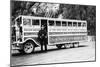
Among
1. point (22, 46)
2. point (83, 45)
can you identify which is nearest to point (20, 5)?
point (22, 46)

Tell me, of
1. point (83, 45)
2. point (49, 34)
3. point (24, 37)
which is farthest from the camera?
point (83, 45)

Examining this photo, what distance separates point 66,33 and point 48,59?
51 centimetres

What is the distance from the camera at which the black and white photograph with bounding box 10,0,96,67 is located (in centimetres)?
208

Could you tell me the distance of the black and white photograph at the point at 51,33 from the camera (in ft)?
6.82

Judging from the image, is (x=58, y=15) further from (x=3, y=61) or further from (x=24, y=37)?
(x=3, y=61)

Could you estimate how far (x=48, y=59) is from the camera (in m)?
2.23

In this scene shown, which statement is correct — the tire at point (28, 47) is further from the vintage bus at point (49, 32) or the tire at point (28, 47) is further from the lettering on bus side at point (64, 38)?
the lettering on bus side at point (64, 38)

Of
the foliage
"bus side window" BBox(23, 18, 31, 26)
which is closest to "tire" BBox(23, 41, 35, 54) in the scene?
"bus side window" BBox(23, 18, 31, 26)

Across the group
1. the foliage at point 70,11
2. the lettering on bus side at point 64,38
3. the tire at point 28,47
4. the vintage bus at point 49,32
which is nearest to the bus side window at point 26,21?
the vintage bus at point 49,32

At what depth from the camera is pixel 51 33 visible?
227 centimetres

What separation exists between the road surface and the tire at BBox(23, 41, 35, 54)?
2.2 inches

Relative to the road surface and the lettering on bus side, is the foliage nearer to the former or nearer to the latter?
the lettering on bus side

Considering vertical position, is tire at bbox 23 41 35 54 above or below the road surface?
above

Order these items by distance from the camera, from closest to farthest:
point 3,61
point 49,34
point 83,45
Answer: point 3,61 → point 49,34 → point 83,45
